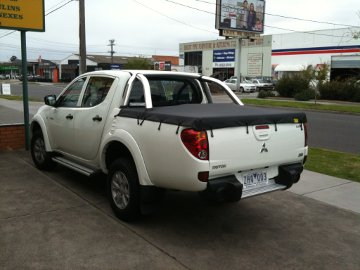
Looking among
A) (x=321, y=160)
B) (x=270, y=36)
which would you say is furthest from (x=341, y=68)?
(x=321, y=160)

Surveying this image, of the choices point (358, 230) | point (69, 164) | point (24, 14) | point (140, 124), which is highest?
point (24, 14)

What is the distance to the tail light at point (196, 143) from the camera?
12.6ft

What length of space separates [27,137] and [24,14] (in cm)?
249

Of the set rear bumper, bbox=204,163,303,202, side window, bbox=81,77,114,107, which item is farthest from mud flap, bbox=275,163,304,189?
side window, bbox=81,77,114,107

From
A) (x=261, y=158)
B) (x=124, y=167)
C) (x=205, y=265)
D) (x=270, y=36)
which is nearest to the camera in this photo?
(x=205, y=265)

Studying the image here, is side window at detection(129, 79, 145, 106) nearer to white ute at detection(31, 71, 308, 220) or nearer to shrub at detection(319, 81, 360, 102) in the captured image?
white ute at detection(31, 71, 308, 220)

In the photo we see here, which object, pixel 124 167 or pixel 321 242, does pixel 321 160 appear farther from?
pixel 124 167

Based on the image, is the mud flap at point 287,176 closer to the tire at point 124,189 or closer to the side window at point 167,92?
the tire at point 124,189

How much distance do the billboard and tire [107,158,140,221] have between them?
113 feet

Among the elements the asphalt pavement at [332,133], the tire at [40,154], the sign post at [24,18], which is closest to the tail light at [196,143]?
the tire at [40,154]

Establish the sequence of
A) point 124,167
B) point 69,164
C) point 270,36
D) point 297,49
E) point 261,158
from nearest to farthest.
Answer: point 261,158, point 124,167, point 69,164, point 297,49, point 270,36

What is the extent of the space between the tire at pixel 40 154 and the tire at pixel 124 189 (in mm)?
2154

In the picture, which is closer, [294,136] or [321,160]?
[294,136]

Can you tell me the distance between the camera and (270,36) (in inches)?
2254
